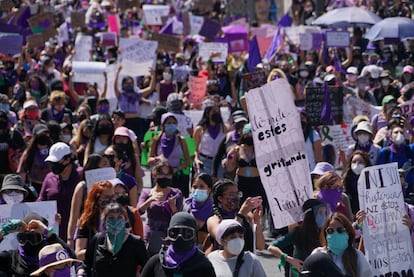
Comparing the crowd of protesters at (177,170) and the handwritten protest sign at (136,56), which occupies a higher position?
A: the crowd of protesters at (177,170)

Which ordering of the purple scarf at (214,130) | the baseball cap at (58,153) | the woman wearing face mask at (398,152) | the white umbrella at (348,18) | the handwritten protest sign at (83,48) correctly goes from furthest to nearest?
the white umbrella at (348,18) → the handwritten protest sign at (83,48) → the purple scarf at (214,130) → the woman wearing face mask at (398,152) → the baseball cap at (58,153)

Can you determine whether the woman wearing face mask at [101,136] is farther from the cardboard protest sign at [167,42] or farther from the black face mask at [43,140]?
the cardboard protest sign at [167,42]

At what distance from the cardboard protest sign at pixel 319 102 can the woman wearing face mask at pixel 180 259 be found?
911 cm

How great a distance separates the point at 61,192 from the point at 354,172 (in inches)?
101

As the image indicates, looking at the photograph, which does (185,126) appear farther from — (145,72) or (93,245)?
(93,245)

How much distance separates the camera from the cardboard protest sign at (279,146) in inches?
380

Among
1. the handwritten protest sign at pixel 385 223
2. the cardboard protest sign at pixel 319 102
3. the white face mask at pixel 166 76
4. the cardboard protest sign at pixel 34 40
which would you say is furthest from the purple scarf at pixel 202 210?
the cardboard protest sign at pixel 34 40

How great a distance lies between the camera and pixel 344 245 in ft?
24.7

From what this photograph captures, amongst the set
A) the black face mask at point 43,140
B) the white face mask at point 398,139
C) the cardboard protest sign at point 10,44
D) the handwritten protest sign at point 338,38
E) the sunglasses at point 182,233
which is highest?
the sunglasses at point 182,233

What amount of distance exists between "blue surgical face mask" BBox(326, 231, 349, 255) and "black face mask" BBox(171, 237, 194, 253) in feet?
2.73

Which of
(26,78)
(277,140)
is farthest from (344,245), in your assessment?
(26,78)

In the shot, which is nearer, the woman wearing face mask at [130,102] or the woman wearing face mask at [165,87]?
the woman wearing face mask at [130,102]

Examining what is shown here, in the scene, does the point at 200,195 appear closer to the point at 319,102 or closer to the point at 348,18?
the point at 319,102

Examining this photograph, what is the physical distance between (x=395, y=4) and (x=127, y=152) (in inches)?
821
